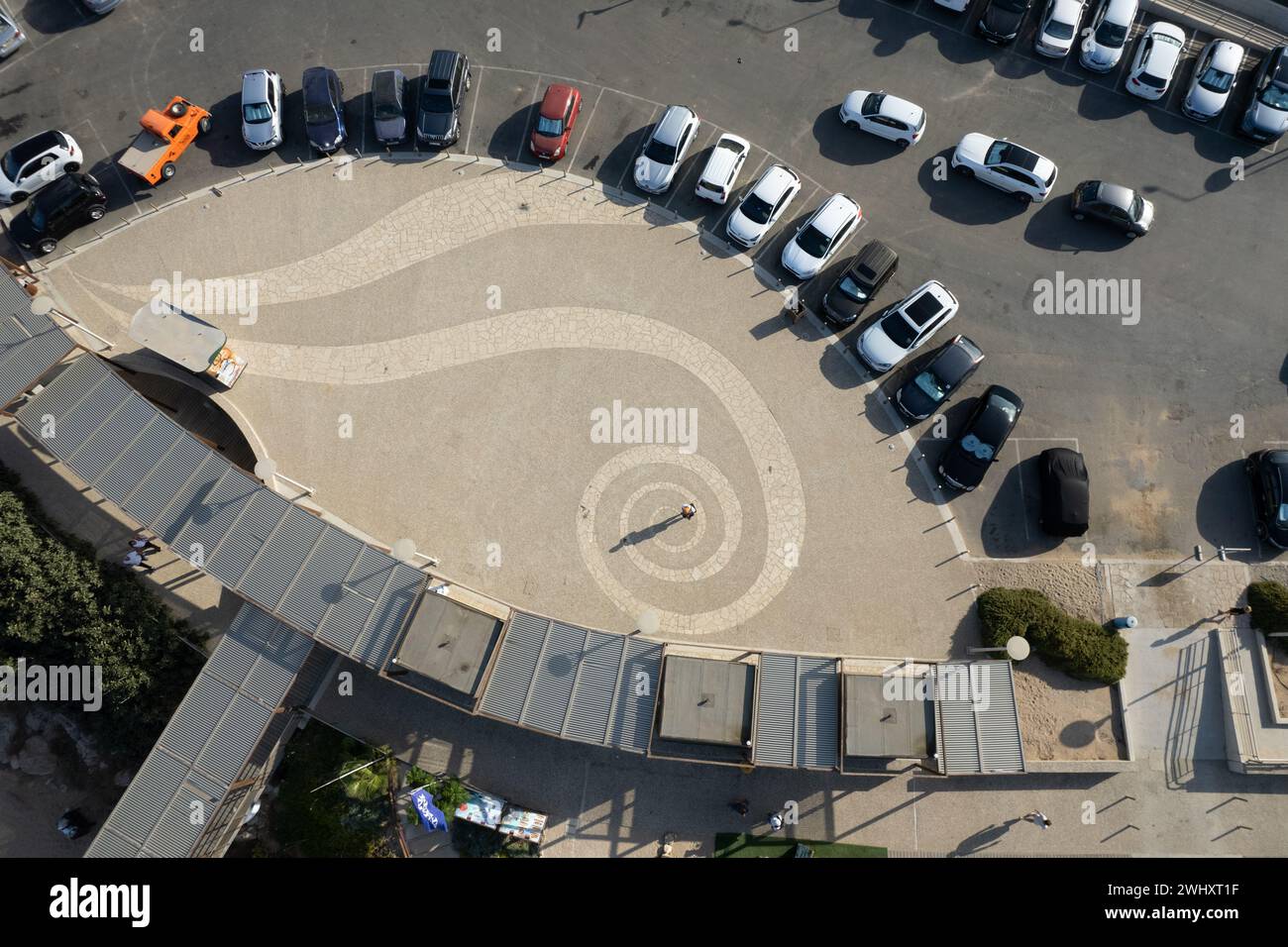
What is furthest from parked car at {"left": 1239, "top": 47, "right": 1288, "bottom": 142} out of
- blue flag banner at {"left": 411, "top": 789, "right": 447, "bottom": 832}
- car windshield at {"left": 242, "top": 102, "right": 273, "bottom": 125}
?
blue flag banner at {"left": 411, "top": 789, "right": 447, "bottom": 832}

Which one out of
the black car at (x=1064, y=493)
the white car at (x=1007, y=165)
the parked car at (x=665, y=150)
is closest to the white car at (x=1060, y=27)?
the white car at (x=1007, y=165)

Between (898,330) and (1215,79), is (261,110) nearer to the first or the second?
(898,330)

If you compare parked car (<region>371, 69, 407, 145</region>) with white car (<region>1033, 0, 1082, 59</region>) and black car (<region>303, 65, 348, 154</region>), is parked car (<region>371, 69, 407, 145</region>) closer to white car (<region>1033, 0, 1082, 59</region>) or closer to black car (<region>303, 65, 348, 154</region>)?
black car (<region>303, 65, 348, 154</region>)

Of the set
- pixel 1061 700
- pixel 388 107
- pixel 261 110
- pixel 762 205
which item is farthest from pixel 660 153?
pixel 1061 700

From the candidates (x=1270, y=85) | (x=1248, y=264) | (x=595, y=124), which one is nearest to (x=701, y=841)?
(x=595, y=124)

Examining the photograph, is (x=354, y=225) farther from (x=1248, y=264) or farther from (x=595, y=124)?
(x=1248, y=264)
